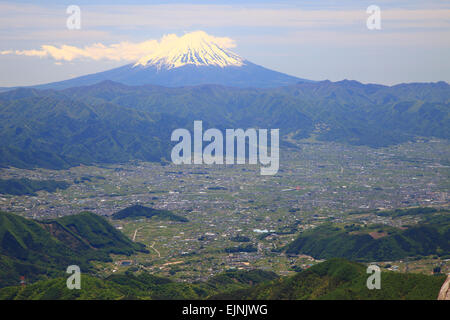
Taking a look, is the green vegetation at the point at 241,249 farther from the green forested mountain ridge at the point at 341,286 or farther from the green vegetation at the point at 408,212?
the green vegetation at the point at 408,212

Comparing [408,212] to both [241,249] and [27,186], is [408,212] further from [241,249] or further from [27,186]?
[27,186]

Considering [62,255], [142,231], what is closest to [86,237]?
[62,255]

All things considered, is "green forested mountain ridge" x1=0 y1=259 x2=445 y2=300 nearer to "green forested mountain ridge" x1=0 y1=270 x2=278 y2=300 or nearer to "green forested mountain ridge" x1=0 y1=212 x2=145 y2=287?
"green forested mountain ridge" x1=0 y1=270 x2=278 y2=300

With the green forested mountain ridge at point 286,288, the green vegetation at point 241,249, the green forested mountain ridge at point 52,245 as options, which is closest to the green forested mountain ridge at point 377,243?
the green vegetation at point 241,249

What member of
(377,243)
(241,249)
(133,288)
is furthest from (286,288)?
(241,249)

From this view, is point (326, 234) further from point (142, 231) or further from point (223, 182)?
point (223, 182)
